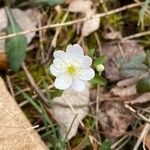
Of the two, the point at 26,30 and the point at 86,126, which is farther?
the point at 26,30

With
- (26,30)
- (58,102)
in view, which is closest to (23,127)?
(58,102)

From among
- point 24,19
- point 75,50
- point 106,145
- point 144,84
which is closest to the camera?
point 75,50

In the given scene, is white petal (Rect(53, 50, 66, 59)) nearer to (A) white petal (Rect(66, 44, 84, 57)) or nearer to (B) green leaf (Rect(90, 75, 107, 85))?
(A) white petal (Rect(66, 44, 84, 57))

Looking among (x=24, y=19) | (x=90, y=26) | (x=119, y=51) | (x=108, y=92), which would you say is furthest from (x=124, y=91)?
(x=24, y=19)

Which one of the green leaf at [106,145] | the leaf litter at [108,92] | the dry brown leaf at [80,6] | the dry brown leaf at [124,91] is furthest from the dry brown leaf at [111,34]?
the green leaf at [106,145]

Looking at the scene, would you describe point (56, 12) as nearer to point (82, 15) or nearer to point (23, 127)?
point (82, 15)

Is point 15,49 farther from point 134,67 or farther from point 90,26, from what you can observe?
point 134,67

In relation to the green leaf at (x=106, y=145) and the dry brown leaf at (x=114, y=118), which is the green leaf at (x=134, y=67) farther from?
the green leaf at (x=106, y=145)
